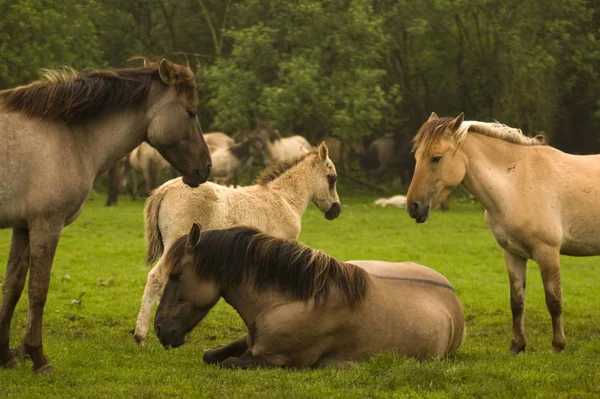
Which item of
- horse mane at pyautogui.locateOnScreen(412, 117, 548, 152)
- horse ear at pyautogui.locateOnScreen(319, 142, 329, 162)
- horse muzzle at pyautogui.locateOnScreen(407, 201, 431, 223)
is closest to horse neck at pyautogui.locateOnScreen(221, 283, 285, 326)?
horse muzzle at pyautogui.locateOnScreen(407, 201, 431, 223)

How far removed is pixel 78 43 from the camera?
3130cm

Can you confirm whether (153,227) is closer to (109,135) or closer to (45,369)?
(109,135)

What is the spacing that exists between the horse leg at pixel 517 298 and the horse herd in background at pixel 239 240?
20 mm

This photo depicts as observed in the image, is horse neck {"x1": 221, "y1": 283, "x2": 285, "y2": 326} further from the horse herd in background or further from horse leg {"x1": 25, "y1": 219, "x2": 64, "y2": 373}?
horse leg {"x1": 25, "y1": 219, "x2": 64, "y2": 373}

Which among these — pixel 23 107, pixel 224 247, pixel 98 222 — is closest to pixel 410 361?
pixel 224 247

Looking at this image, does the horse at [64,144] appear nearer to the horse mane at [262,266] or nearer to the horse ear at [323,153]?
the horse mane at [262,266]

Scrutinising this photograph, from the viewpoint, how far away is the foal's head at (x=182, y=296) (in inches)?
301

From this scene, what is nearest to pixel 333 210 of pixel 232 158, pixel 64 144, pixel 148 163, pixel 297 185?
pixel 297 185

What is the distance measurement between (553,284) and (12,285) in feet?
15.3

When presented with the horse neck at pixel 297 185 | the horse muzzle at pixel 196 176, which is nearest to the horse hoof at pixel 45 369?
the horse muzzle at pixel 196 176

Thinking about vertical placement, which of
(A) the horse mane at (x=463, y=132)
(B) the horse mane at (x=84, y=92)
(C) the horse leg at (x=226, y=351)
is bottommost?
(C) the horse leg at (x=226, y=351)

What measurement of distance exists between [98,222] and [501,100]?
1402cm

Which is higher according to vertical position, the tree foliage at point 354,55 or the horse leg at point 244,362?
the horse leg at point 244,362

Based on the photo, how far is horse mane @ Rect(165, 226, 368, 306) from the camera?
768 cm
